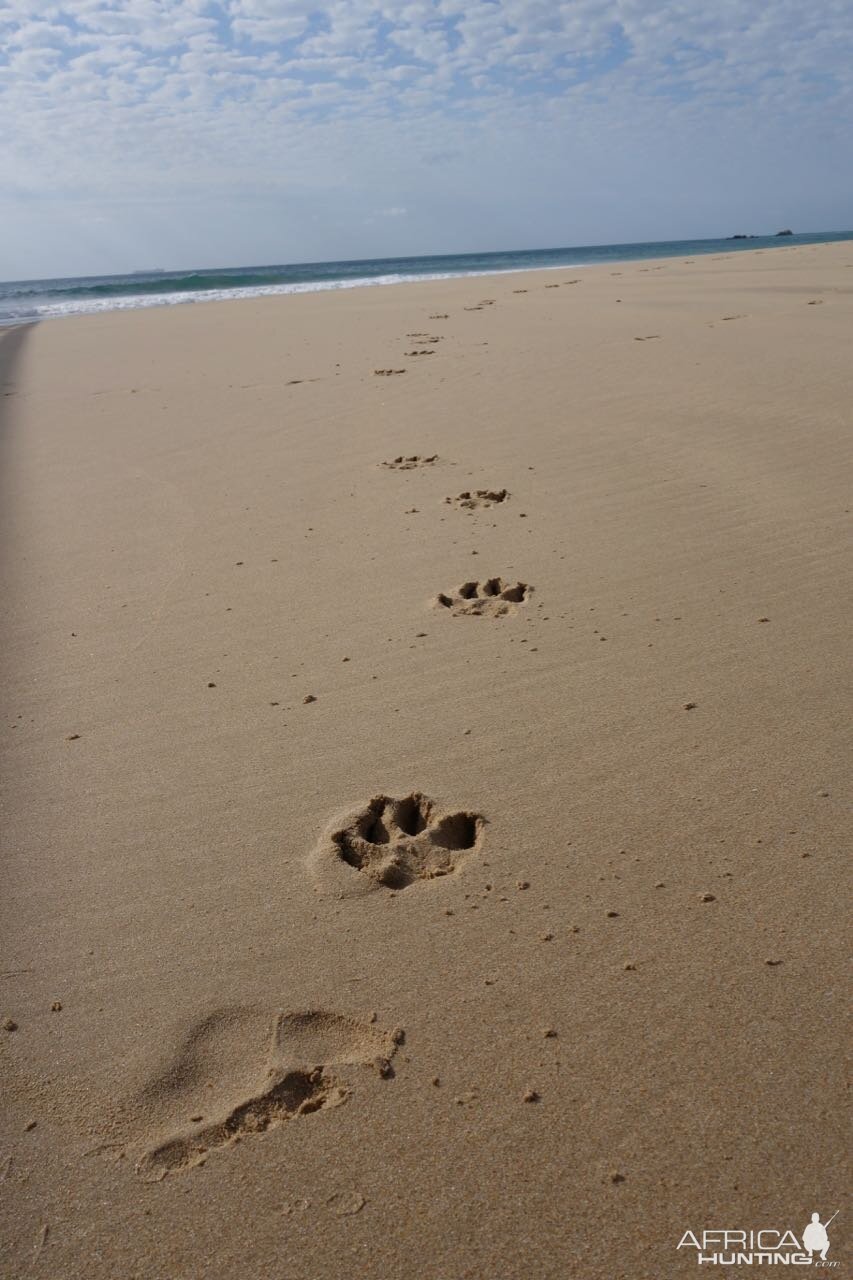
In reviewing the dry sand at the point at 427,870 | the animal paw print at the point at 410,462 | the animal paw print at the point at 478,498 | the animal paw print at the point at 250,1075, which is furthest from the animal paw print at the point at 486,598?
the animal paw print at the point at 250,1075

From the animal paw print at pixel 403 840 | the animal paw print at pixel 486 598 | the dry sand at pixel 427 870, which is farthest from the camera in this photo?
the animal paw print at pixel 486 598

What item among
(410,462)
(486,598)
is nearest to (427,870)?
(486,598)

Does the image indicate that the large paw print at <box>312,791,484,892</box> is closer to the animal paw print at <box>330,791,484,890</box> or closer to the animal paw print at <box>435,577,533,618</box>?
the animal paw print at <box>330,791,484,890</box>

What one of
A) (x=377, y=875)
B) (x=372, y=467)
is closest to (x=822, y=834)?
(x=377, y=875)

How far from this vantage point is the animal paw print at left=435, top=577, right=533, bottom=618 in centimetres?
283

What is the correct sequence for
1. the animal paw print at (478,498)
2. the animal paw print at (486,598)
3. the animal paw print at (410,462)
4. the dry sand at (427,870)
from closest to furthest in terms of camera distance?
1. the dry sand at (427,870)
2. the animal paw print at (486,598)
3. the animal paw print at (478,498)
4. the animal paw print at (410,462)

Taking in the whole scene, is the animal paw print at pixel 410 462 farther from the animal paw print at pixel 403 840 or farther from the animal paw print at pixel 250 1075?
the animal paw print at pixel 250 1075

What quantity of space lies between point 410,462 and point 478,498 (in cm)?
67

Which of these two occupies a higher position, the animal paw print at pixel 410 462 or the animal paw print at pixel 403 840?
the animal paw print at pixel 410 462

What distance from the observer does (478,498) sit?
378 cm

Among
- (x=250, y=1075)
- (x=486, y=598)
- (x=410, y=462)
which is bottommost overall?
(x=250, y=1075)

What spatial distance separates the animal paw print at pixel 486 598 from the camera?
9.28ft

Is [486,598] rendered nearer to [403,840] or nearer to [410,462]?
[403,840]

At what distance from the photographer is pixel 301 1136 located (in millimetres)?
1283
